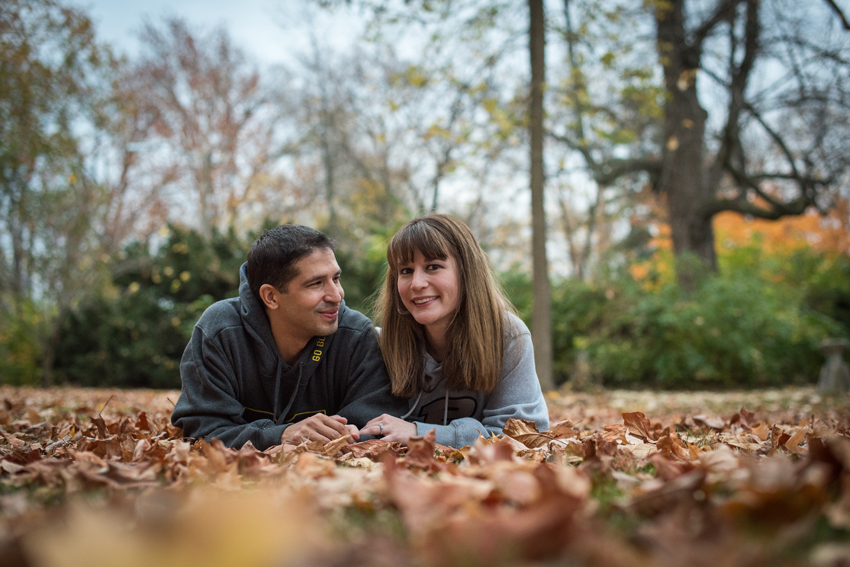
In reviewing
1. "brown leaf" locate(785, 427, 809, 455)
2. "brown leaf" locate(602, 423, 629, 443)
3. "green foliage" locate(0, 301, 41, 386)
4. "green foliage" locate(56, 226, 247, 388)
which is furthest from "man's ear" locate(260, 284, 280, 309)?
"green foliage" locate(0, 301, 41, 386)

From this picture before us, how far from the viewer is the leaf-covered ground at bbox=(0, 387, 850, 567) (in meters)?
0.75

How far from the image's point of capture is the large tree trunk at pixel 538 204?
6.18 meters

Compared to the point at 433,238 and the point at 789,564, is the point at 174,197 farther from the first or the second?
the point at 789,564

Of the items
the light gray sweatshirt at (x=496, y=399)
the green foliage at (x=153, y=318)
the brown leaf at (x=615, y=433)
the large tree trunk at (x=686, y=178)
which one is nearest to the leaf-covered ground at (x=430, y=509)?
the brown leaf at (x=615, y=433)

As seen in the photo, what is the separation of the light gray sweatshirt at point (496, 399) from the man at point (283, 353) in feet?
0.54

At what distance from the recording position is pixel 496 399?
2.87 metres

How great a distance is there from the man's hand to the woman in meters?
0.45

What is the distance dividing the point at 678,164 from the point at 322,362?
35.0ft

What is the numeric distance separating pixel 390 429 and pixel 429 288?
0.71 metres

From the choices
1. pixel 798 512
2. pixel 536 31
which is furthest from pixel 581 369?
pixel 798 512

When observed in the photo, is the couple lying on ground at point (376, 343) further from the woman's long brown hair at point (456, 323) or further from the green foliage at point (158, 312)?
the green foliage at point (158, 312)

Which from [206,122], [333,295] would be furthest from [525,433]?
[206,122]

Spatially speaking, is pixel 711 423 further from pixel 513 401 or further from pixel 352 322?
pixel 352 322

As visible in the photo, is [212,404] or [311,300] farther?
[311,300]
